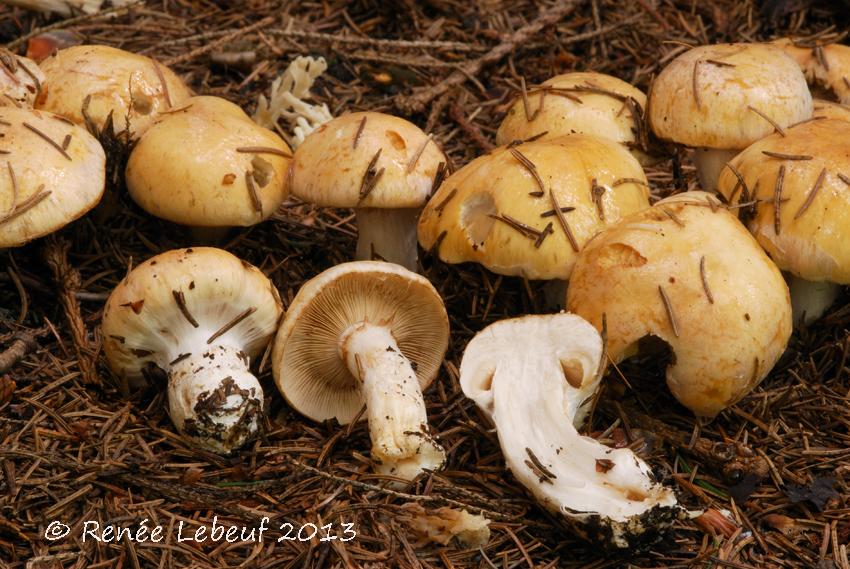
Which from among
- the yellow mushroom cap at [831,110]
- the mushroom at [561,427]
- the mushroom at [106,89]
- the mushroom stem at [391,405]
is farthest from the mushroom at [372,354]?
the yellow mushroom cap at [831,110]

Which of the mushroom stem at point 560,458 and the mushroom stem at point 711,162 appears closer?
the mushroom stem at point 560,458

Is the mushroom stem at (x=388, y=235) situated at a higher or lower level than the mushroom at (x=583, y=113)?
lower

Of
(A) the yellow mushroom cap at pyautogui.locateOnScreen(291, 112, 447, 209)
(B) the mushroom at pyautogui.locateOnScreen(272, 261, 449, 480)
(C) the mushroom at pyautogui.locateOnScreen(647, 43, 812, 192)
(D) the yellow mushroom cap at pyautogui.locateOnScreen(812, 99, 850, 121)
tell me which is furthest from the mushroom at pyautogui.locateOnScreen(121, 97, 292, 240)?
(D) the yellow mushroom cap at pyautogui.locateOnScreen(812, 99, 850, 121)

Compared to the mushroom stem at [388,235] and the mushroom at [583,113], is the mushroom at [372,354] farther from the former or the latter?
the mushroom at [583,113]

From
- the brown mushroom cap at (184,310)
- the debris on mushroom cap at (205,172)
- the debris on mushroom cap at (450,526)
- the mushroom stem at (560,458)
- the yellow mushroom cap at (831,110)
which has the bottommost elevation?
the debris on mushroom cap at (450,526)

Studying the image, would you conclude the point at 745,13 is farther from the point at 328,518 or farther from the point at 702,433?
the point at 328,518

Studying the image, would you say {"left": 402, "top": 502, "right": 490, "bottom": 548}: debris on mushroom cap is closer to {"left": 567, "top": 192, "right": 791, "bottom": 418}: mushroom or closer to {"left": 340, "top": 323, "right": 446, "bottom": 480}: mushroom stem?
{"left": 340, "top": 323, "right": 446, "bottom": 480}: mushroom stem

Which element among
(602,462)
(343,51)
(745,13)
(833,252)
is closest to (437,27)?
(343,51)
